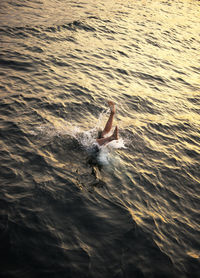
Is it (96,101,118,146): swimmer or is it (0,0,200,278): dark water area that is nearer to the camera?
(0,0,200,278): dark water area

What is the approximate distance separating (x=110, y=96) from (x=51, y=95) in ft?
9.64

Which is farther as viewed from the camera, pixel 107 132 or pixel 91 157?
pixel 107 132

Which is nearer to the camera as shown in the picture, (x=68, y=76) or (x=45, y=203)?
(x=45, y=203)

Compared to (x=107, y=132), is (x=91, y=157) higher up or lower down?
lower down

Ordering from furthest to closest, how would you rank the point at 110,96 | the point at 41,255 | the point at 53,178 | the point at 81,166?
the point at 110,96 → the point at 81,166 → the point at 53,178 → the point at 41,255

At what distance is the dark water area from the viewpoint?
17.2 feet

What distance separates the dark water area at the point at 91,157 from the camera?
525cm

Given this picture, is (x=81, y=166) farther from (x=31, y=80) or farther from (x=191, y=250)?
(x=31, y=80)

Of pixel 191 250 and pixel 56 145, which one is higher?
pixel 56 145

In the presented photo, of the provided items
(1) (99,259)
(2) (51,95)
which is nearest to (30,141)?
(2) (51,95)

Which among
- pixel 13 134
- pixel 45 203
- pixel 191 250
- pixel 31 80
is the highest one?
pixel 31 80

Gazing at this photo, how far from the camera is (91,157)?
795cm

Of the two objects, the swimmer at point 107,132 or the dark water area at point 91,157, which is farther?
the swimmer at point 107,132

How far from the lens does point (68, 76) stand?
1187cm
